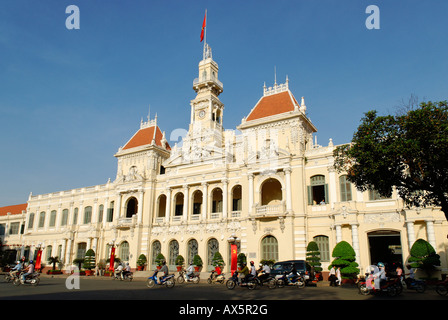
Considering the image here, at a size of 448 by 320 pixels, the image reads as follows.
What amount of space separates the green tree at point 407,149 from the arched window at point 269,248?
1278 cm

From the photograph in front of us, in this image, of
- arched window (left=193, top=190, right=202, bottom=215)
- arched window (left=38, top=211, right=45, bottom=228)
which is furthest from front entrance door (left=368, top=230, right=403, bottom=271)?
arched window (left=38, top=211, right=45, bottom=228)

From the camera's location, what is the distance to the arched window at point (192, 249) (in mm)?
33188

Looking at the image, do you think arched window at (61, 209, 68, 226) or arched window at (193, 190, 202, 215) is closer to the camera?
arched window at (193, 190, 202, 215)

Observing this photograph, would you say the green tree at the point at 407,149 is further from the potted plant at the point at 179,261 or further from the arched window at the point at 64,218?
the arched window at the point at 64,218

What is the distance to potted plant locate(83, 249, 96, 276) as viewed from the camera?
1432 inches

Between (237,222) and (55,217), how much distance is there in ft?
89.1

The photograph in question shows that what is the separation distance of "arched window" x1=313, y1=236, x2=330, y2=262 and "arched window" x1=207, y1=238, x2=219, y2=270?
9.20m

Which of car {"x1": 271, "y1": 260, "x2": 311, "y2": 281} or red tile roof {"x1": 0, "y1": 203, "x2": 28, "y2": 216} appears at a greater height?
red tile roof {"x1": 0, "y1": 203, "x2": 28, "y2": 216}

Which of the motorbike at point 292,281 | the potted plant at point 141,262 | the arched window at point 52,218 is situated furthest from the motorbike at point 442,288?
the arched window at point 52,218

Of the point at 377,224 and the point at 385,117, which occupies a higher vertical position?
the point at 385,117

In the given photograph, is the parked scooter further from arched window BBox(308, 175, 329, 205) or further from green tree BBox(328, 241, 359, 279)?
arched window BBox(308, 175, 329, 205)

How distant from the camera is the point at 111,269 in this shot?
34.5 meters

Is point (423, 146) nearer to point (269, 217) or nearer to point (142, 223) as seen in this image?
point (269, 217)
